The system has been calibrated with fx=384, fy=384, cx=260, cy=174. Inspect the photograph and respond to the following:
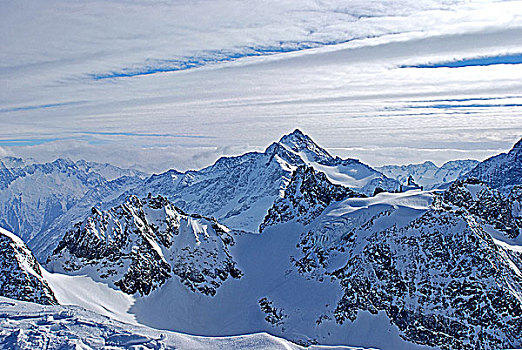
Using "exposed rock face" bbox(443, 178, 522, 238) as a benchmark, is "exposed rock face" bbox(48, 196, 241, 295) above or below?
below

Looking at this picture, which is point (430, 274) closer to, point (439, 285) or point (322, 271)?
point (439, 285)

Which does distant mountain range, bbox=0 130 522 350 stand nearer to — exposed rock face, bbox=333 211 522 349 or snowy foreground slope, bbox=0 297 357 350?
exposed rock face, bbox=333 211 522 349

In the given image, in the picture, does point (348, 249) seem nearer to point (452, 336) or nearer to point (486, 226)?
point (452, 336)

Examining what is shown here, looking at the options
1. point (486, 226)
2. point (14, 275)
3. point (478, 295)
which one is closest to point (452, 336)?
point (478, 295)

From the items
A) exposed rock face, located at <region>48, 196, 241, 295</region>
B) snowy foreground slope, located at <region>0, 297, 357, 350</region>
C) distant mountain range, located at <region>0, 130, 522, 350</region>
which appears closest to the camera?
snowy foreground slope, located at <region>0, 297, 357, 350</region>

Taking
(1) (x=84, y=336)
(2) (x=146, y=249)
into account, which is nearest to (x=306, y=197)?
(2) (x=146, y=249)

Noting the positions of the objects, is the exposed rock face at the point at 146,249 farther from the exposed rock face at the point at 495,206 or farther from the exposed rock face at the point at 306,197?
the exposed rock face at the point at 495,206

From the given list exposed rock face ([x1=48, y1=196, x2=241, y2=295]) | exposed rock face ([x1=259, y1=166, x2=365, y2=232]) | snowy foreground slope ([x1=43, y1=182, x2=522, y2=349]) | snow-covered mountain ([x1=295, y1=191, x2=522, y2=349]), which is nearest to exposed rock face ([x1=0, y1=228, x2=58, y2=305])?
snowy foreground slope ([x1=43, y1=182, x2=522, y2=349])
